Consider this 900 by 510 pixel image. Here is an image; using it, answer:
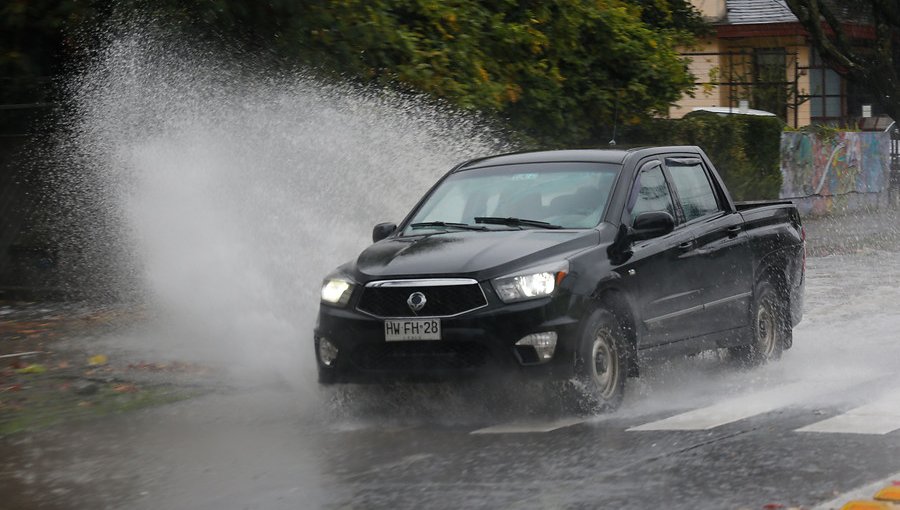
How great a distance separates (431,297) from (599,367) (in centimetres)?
105

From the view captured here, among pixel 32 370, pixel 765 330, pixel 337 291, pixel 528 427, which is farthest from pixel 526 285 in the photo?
pixel 32 370

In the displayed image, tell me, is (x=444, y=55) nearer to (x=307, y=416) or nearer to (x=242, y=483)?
(x=307, y=416)

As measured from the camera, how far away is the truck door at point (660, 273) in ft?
29.3

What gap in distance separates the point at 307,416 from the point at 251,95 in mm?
7465

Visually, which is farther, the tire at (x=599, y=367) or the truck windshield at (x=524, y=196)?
the truck windshield at (x=524, y=196)

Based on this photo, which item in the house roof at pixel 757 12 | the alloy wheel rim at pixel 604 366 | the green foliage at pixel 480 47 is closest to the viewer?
the alloy wheel rim at pixel 604 366

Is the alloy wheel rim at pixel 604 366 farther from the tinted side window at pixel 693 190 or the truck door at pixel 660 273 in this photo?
the tinted side window at pixel 693 190

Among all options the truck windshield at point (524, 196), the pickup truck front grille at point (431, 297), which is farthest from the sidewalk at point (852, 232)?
the pickup truck front grille at point (431, 297)

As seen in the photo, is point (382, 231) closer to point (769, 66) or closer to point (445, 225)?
point (445, 225)

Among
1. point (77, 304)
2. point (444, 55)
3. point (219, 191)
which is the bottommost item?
point (77, 304)

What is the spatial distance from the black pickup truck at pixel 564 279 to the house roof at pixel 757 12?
109ft

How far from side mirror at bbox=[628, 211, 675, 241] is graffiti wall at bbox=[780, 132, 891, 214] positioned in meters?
20.5

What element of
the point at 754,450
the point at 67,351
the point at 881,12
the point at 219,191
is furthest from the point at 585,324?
the point at 881,12

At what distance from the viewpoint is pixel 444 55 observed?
53.9 ft
